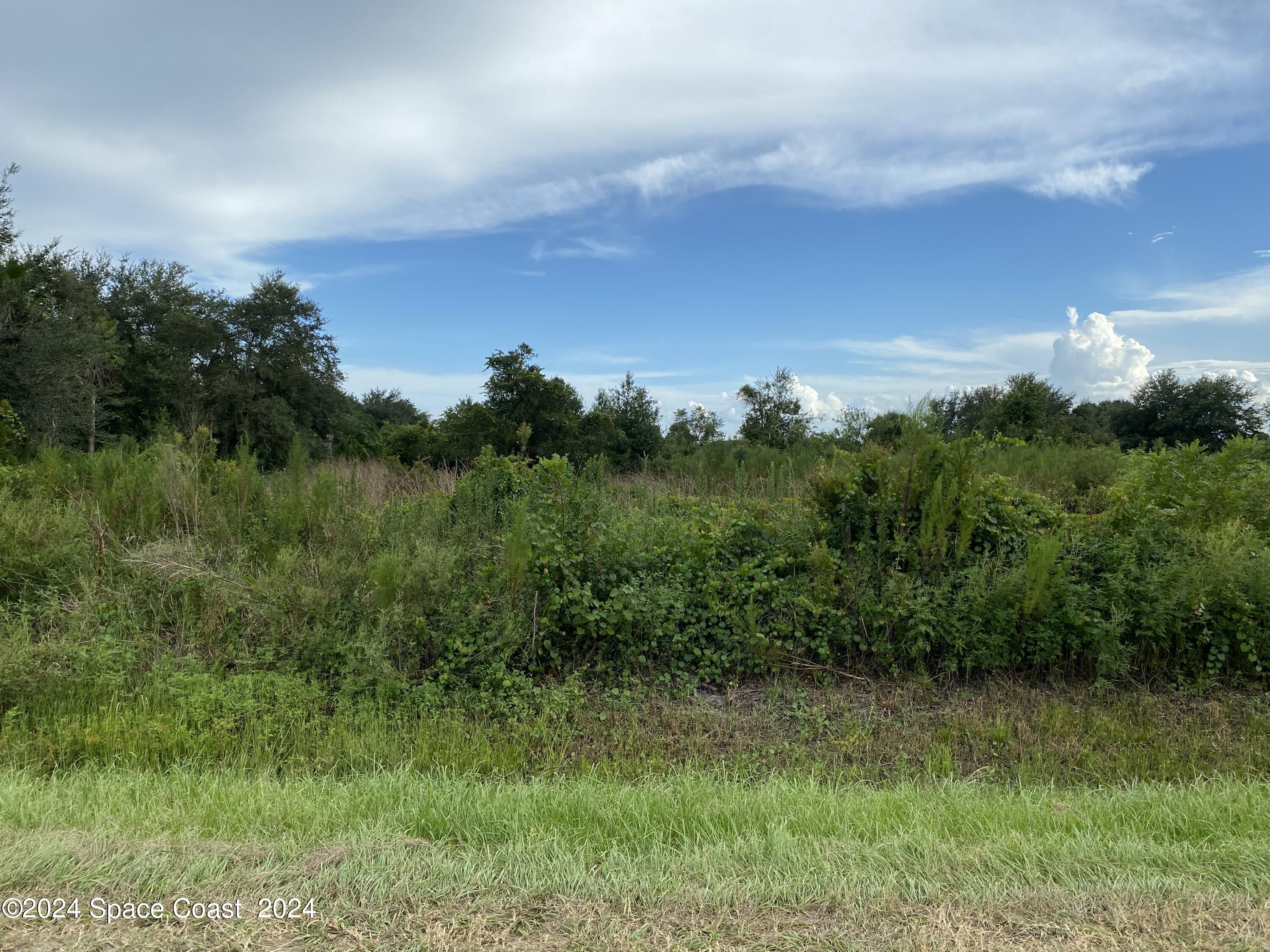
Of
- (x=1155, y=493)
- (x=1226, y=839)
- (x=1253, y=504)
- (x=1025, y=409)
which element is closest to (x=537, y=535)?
(x=1226, y=839)

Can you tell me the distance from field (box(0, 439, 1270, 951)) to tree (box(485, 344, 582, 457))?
29.1 ft

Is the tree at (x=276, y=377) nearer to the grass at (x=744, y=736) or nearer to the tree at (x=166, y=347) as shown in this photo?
the tree at (x=166, y=347)

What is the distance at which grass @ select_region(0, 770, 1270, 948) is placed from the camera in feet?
7.55

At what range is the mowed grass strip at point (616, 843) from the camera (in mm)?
2496

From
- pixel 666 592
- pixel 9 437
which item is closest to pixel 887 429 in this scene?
pixel 666 592

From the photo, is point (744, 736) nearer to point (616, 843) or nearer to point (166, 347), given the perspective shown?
point (616, 843)

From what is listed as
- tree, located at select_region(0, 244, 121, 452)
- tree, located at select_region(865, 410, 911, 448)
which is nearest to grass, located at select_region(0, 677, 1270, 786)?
tree, located at select_region(865, 410, 911, 448)

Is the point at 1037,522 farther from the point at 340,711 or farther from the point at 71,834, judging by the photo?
the point at 71,834

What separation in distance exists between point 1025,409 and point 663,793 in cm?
1731

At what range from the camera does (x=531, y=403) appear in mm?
17406

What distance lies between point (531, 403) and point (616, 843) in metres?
15.0

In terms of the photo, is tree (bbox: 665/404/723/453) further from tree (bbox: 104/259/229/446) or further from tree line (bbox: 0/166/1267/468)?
tree (bbox: 104/259/229/446)

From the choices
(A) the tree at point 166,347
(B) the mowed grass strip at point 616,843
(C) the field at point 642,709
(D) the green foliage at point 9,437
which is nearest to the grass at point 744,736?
(C) the field at point 642,709

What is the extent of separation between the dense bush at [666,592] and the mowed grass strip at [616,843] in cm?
191
